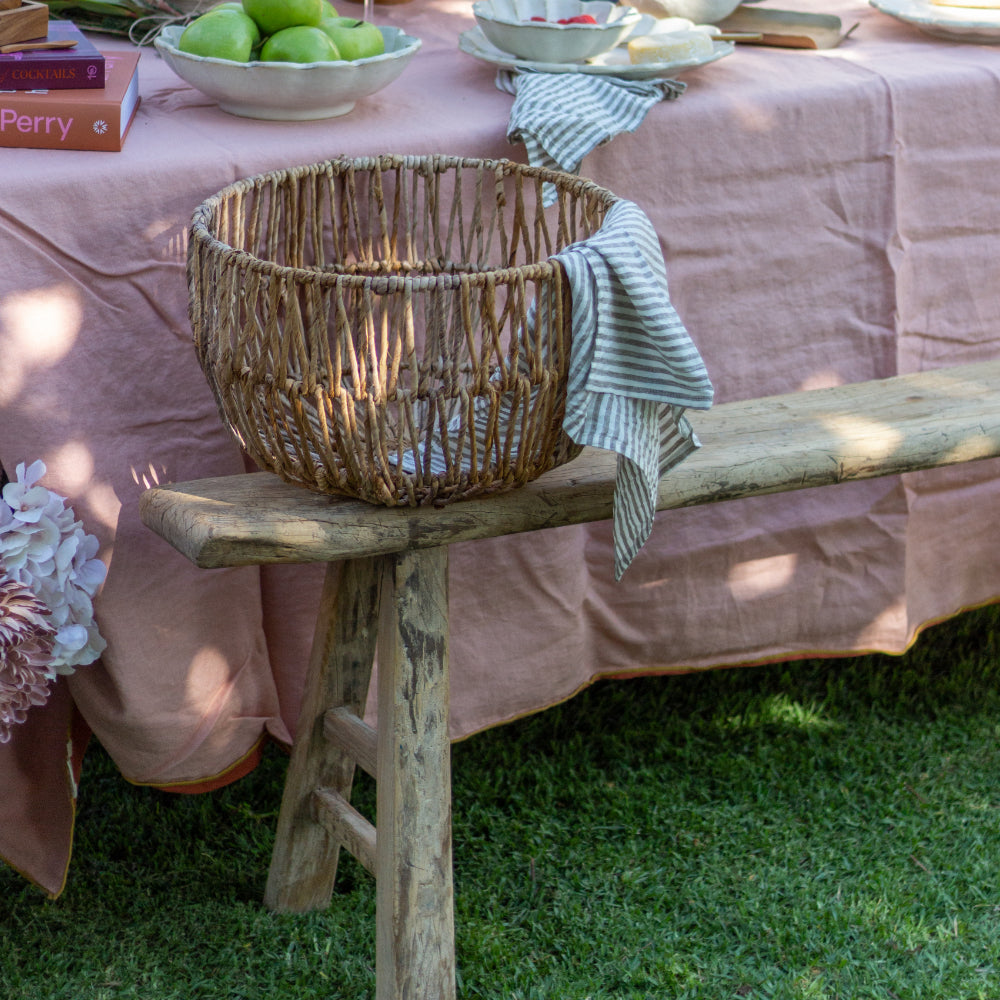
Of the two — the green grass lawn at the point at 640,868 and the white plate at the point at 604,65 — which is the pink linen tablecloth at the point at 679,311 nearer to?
the white plate at the point at 604,65

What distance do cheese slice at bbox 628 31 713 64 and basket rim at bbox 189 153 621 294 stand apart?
0.23 meters

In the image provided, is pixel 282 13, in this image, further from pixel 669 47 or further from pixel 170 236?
pixel 669 47

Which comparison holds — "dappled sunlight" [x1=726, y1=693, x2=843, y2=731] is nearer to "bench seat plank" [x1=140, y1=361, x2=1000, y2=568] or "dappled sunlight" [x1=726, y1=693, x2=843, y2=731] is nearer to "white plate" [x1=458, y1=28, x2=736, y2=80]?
"bench seat plank" [x1=140, y1=361, x2=1000, y2=568]

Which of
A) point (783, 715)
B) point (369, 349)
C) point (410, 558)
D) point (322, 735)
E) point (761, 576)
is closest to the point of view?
point (369, 349)

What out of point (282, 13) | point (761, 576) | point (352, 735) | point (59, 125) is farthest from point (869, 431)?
point (59, 125)

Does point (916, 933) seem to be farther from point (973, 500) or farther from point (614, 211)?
point (614, 211)

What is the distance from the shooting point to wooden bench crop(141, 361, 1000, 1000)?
3.26 feet

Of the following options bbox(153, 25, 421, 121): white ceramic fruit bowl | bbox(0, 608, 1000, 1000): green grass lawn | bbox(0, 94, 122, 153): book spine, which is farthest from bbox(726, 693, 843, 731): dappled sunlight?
bbox(0, 94, 122, 153): book spine

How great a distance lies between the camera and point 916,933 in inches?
51.7

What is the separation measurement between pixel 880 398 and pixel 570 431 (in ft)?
1.69

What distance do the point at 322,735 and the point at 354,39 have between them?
2.26 feet

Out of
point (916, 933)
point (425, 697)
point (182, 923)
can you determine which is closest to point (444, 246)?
point (425, 697)

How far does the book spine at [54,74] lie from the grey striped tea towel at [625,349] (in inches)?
20.4

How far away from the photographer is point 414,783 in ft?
3.50
